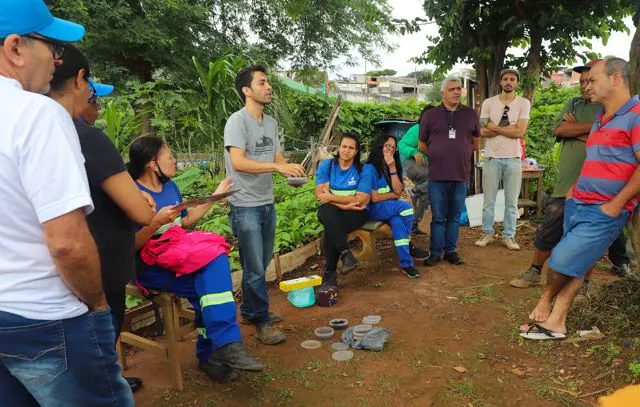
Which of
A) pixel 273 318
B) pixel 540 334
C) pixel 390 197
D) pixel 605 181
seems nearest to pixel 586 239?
pixel 605 181

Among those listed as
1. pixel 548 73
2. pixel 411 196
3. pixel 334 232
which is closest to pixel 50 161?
pixel 334 232

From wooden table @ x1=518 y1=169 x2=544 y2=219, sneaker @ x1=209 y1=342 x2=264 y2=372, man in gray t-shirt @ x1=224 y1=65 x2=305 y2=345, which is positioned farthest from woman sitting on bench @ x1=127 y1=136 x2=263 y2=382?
wooden table @ x1=518 y1=169 x2=544 y2=219

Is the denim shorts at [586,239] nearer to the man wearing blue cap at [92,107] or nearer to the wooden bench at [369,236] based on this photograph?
the wooden bench at [369,236]

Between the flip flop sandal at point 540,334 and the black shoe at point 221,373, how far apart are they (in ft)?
6.86

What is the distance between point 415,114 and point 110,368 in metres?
12.1

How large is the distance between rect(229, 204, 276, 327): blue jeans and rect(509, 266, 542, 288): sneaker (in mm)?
2423

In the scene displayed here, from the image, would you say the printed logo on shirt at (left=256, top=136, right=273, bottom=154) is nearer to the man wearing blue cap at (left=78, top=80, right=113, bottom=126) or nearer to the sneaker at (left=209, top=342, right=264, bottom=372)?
the man wearing blue cap at (left=78, top=80, right=113, bottom=126)

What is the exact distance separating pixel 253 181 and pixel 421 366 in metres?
1.76

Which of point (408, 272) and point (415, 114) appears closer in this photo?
point (408, 272)

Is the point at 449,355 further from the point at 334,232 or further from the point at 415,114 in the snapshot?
the point at 415,114

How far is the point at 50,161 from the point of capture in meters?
1.15

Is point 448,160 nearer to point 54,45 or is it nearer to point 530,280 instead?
point 530,280

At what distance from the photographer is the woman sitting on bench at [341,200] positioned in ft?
14.5

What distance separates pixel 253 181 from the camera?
3344 mm
